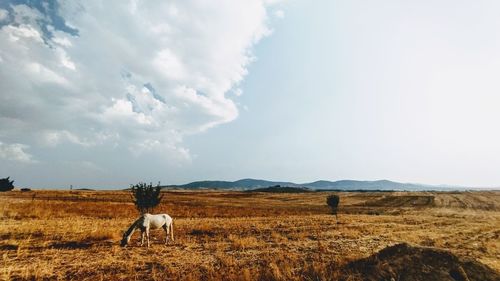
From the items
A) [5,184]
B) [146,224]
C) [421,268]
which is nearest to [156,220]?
[146,224]

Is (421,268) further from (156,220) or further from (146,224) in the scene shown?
(156,220)

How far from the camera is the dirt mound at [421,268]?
31.6 ft

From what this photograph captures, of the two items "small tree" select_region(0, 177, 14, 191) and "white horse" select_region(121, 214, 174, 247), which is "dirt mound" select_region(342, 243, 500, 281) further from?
"small tree" select_region(0, 177, 14, 191)

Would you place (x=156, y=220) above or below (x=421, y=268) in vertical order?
above

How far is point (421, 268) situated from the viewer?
10.0 meters

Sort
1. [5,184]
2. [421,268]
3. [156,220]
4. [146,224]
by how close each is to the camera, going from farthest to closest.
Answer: [5,184] < [156,220] < [146,224] < [421,268]

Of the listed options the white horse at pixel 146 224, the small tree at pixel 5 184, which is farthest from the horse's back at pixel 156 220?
the small tree at pixel 5 184

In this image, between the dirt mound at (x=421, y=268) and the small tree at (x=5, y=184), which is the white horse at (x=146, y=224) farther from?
the small tree at (x=5, y=184)

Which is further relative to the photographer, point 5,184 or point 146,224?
point 5,184

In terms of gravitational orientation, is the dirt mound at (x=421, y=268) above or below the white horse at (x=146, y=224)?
below

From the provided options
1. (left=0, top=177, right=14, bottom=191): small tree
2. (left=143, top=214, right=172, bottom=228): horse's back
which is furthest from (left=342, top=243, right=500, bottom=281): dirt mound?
(left=0, top=177, right=14, bottom=191): small tree

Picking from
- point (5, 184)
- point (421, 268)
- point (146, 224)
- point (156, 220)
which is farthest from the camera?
point (5, 184)

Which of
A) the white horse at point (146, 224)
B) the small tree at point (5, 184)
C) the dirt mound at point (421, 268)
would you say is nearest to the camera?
the dirt mound at point (421, 268)

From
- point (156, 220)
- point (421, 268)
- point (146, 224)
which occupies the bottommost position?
point (421, 268)
